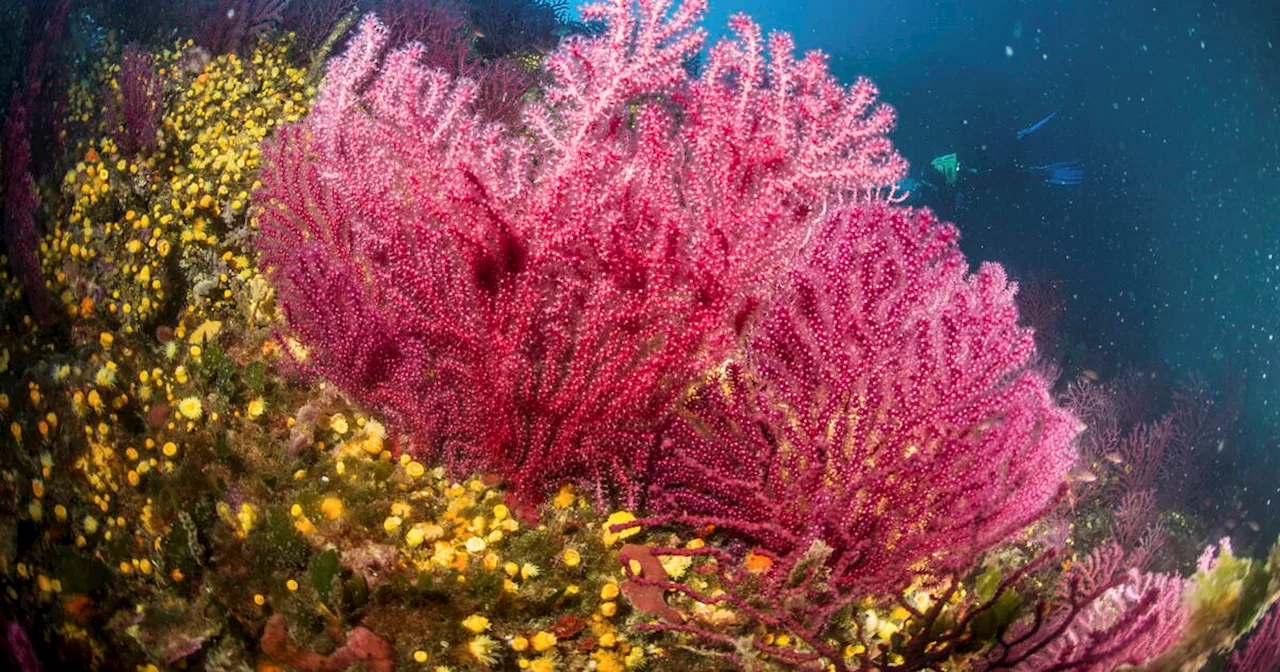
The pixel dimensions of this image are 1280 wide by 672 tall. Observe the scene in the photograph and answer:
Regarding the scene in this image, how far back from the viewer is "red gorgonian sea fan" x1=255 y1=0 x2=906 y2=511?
7.37 feet

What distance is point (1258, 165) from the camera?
3506cm

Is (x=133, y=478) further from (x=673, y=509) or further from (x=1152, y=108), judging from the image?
(x=1152, y=108)

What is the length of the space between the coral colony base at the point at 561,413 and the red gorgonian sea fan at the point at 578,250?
0.01m

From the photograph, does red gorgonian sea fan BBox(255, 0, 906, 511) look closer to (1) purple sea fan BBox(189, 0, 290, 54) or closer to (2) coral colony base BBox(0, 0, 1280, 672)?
(2) coral colony base BBox(0, 0, 1280, 672)

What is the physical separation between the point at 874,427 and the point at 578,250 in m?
1.24

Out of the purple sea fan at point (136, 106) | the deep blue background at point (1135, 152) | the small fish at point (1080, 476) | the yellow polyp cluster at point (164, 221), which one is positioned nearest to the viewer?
the yellow polyp cluster at point (164, 221)

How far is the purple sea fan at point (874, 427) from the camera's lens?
231 cm

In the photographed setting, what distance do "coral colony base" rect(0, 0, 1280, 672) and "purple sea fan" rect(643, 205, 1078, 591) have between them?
0.01 meters

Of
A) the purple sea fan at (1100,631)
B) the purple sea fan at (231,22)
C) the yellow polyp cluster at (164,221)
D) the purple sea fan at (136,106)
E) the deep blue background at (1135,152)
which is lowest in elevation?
the purple sea fan at (1100,631)

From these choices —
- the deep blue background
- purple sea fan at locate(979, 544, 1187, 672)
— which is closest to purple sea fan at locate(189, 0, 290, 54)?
purple sea fan at locate(979, 544, 1187, 672)

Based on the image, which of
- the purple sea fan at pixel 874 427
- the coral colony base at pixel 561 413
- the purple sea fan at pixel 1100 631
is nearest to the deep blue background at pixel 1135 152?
the purple sea fan at pixel 1100 631

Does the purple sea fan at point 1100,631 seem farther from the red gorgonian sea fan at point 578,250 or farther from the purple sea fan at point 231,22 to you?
the purple sea fan at point 231,22

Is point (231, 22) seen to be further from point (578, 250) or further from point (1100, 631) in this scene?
point (1100, 631)

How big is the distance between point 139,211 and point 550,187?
2.27 m
